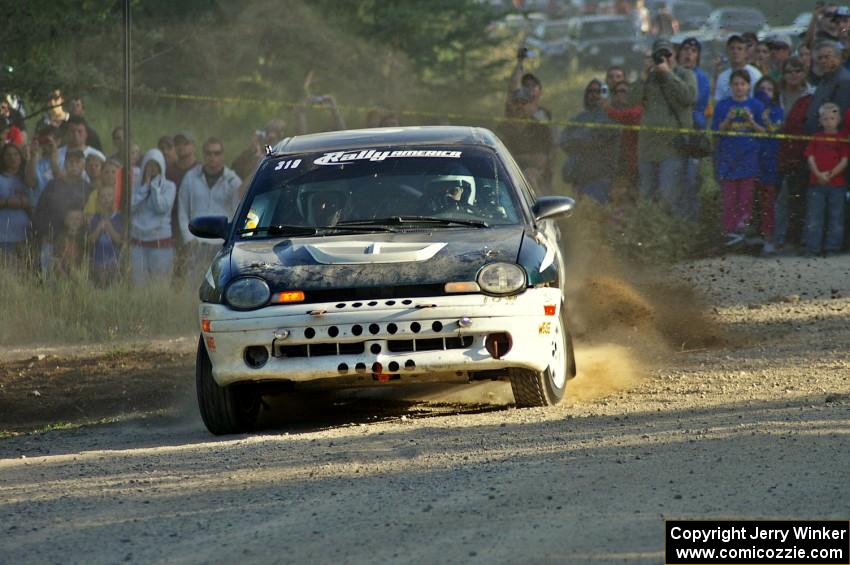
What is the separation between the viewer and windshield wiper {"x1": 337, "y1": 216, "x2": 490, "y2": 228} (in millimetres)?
8391

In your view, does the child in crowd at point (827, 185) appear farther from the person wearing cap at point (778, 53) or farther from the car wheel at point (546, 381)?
the car wheel at point (546, 381)

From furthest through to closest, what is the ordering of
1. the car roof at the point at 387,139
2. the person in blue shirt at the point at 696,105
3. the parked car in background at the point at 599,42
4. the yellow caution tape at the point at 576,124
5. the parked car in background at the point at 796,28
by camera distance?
the parked car in background at the point at 599,42 < the parked car in background at the point at 796,28 < the person in blue shirt at the point at 696,105 < the yellow caution tape at the point at 576,124 < the car roof at the point at 387,139

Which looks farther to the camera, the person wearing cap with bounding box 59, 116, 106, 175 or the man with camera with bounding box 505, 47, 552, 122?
the man with camera with bounding box 505, 47, 552, 122

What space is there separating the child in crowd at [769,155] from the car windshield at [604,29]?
1469 cm

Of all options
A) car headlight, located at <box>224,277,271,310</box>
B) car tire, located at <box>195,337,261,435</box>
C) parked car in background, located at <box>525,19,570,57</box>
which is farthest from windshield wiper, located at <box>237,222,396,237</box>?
parked car in background, located at <box>525,19,570,57</box>

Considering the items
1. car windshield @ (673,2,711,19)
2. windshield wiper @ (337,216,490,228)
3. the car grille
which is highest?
car windshield @ (673,2,711,19)

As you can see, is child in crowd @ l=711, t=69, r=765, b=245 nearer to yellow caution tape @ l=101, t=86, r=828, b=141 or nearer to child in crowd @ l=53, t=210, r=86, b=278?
yellow caution tape @ l=101, t=86, r=828, b=141

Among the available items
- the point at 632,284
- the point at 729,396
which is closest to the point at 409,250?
the point at 729,396

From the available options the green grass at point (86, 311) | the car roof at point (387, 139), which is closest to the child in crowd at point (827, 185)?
the green grass at point (86, 311)

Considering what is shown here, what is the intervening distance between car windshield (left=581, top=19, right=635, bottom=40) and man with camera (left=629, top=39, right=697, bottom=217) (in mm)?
14087

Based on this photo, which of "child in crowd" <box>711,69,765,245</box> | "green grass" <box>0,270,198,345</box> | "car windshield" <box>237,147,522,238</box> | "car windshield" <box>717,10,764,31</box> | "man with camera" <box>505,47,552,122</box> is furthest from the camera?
"car windshield" <box>717,10,764,31</box>

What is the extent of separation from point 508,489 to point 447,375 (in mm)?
1854

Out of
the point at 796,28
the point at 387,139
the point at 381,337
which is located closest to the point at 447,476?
the point at 381,337

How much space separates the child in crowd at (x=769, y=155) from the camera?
50.9 feet
